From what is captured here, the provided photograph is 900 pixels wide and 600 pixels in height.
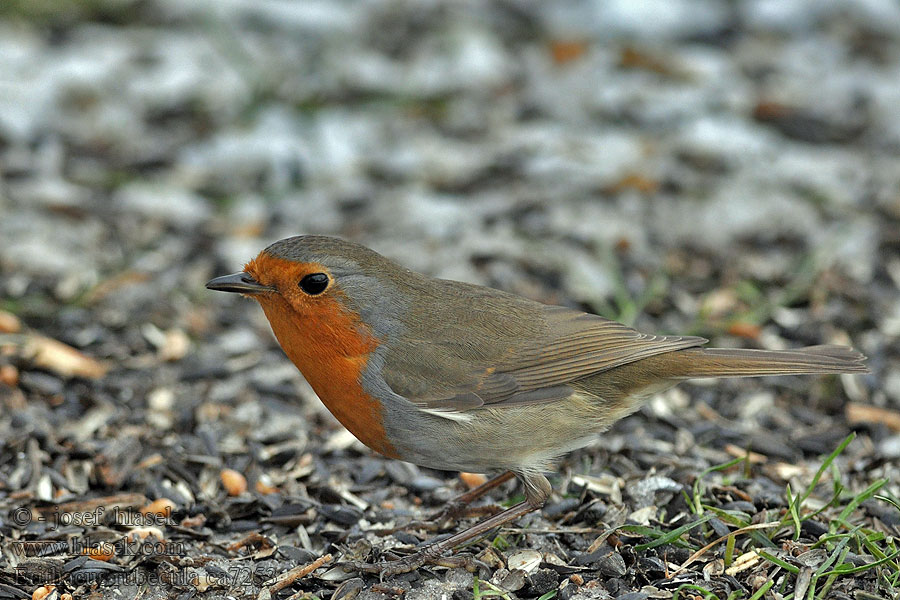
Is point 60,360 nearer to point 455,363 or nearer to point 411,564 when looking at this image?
point 455,363

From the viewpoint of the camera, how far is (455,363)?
162 inches

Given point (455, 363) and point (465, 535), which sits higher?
point (455, 363)

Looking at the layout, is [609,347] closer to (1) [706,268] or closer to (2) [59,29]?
(1) [706,268]

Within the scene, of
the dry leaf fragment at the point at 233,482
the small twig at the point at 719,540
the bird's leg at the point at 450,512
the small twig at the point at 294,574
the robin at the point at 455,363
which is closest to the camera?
the small twig at the point at 294,574

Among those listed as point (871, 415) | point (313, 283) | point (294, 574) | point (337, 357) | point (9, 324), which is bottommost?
point (871, 415)

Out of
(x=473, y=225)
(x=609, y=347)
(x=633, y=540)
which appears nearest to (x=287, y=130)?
(x=473, y=225)

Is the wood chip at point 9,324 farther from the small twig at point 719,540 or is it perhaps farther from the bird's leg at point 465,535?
the small twig at point 719,540

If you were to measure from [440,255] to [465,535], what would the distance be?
2.93 metres

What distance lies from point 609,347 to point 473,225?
281 cm

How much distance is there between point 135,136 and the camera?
25.3ft

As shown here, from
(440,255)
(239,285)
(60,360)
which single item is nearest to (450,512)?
(239,285)

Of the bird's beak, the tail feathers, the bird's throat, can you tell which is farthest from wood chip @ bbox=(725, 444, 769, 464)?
the bird's beak

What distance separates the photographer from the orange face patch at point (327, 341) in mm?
3965

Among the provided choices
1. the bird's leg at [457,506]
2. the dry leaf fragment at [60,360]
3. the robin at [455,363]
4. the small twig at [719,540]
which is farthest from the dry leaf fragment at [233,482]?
the small twig at [719,540]
